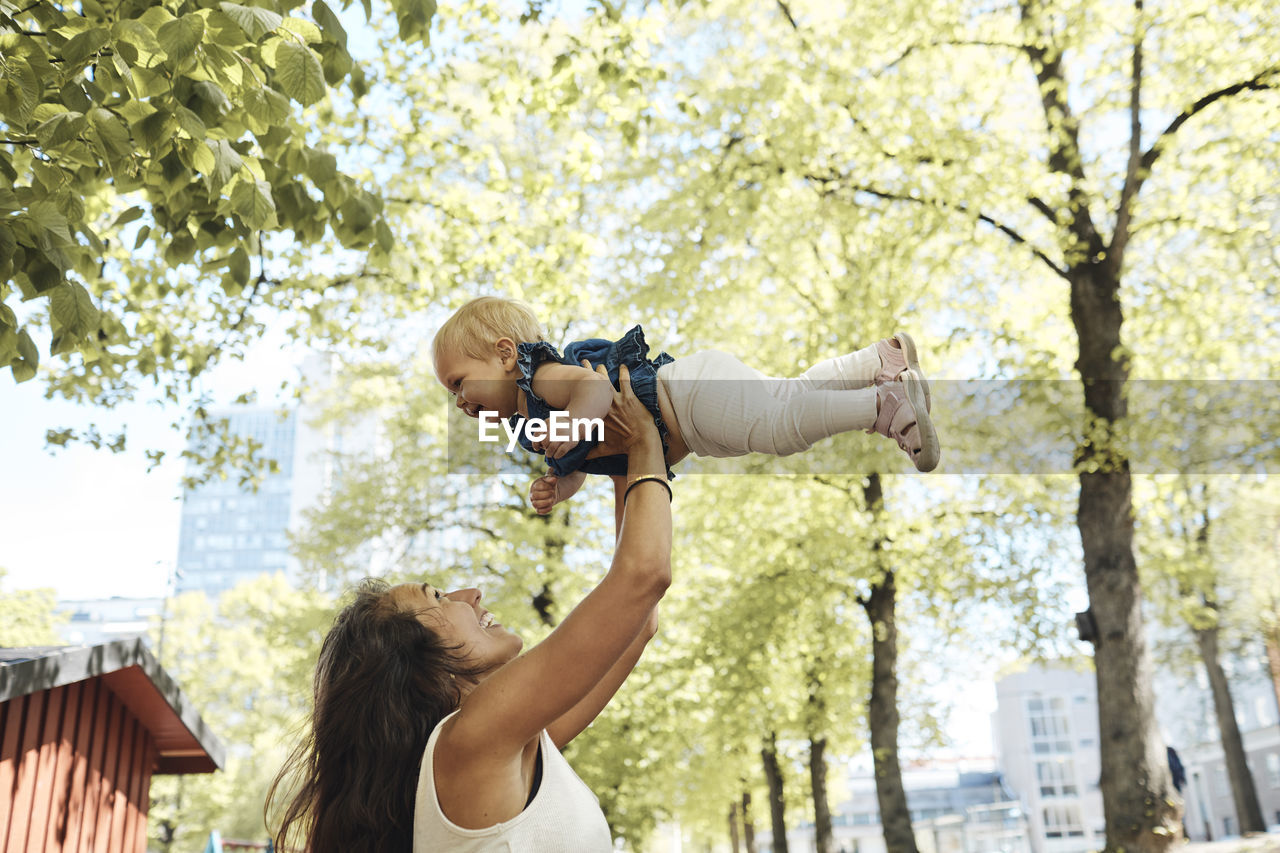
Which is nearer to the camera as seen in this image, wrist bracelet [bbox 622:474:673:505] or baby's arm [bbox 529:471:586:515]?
wrist bracelet [bbox 622:474:673:505]

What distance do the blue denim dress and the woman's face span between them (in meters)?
0.43

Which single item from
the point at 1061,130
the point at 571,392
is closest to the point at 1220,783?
the point at 1061,130

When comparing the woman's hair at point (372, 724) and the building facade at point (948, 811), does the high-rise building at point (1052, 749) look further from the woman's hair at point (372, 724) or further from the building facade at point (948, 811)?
the woman's hair at point (372, 724)

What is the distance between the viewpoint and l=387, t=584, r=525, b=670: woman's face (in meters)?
2.47

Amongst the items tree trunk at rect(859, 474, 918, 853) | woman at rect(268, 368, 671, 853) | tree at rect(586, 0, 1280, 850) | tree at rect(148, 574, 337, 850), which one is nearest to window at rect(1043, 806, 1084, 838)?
tree at rect(148, 574, 337, 850)

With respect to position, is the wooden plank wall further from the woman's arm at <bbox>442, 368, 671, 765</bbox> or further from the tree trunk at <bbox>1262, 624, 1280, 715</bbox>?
the tree trunk at <bbox>1262, 624, 1280, 715</bbox>

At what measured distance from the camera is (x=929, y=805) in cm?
9875

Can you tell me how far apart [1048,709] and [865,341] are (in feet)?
304

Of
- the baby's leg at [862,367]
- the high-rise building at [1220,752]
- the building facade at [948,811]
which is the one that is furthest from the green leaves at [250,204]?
the building facade at [948,811]

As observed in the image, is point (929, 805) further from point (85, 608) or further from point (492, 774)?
point (85, 608)

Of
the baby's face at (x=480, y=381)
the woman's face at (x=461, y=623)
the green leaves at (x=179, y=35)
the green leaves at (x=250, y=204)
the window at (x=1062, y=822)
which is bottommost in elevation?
the window at (x=1062, y=822)

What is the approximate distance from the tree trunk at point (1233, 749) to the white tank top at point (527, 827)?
21.5m

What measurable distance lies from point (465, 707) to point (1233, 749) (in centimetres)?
2375

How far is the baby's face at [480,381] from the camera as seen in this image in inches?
108
